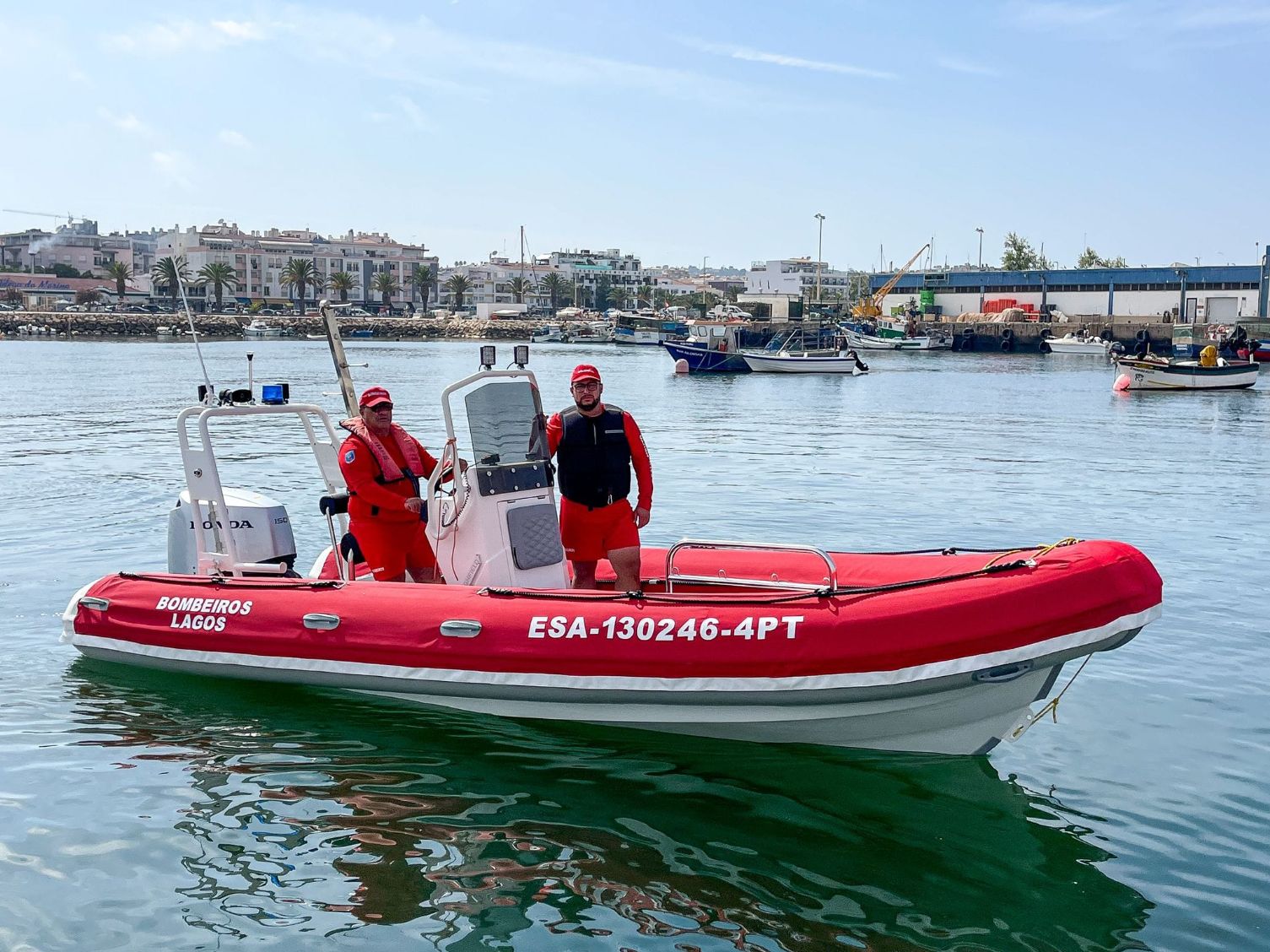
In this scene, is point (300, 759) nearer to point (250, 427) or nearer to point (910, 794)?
point (910, 794)

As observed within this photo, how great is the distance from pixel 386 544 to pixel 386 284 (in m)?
137

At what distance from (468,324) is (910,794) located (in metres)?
119

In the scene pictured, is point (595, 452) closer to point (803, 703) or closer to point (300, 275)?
point (803, 703)

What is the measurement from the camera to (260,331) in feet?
343

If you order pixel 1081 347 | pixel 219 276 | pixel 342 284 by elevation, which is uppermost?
pixel 219 276

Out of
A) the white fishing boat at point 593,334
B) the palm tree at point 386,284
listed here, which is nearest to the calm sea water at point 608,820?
the white fishing boat at point 593,334

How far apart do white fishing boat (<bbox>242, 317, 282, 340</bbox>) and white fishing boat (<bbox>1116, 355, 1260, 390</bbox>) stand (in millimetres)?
79661

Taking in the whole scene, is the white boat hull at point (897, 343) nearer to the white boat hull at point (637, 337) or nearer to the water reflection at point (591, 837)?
the white boat hull at point (637, 337)

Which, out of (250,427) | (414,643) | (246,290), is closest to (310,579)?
(414,643)

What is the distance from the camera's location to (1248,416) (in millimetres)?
32906

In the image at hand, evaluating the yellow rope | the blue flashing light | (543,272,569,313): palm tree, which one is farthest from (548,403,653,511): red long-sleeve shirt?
(543,272,569,313): palm tree

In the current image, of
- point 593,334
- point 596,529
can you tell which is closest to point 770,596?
point 596,529

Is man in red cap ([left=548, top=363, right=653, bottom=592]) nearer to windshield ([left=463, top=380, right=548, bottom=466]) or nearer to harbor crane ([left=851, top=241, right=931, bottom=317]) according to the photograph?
windshield ([left=463, top=380, right=548, bottom=466])

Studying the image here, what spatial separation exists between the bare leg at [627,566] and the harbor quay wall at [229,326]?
3727 inches
